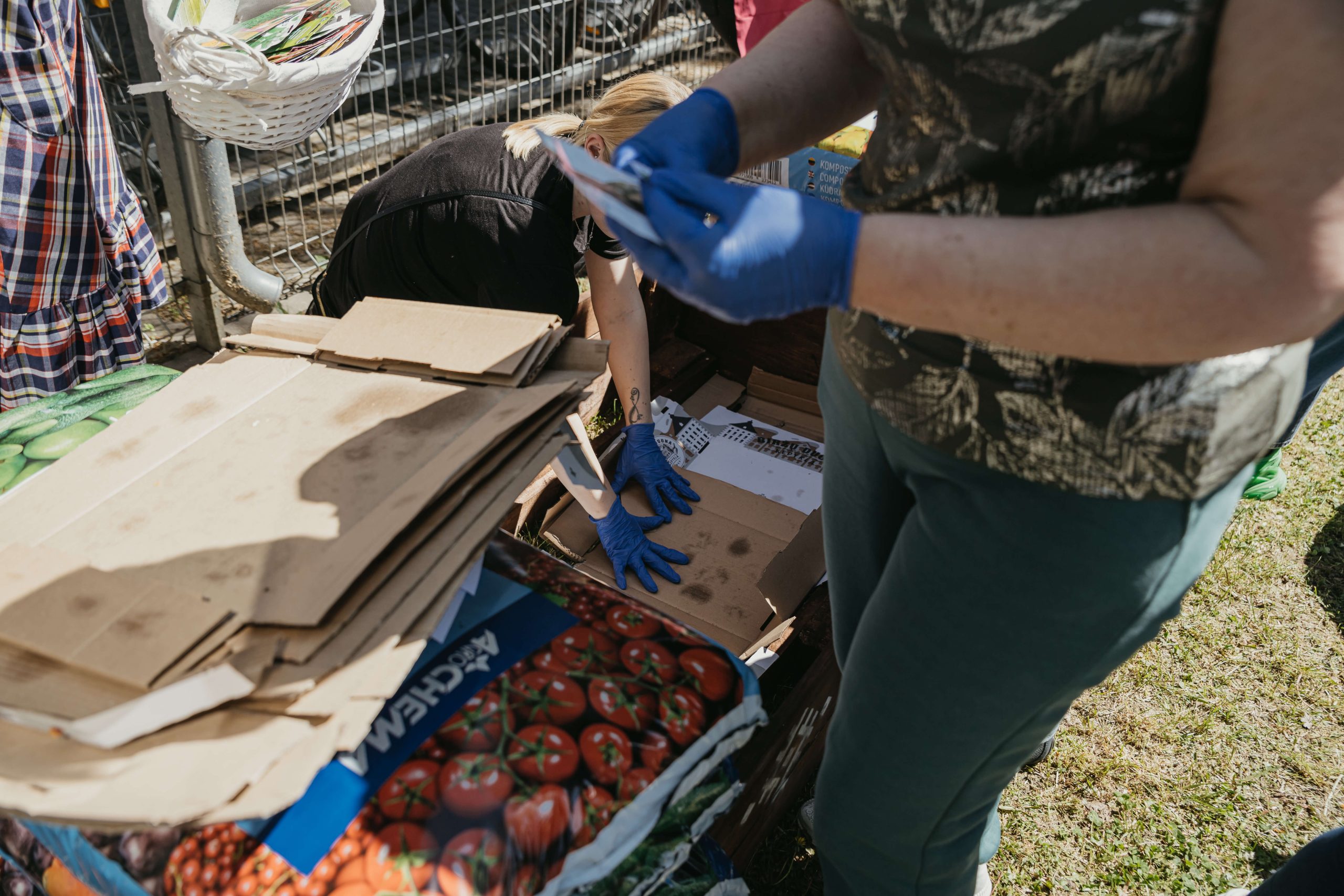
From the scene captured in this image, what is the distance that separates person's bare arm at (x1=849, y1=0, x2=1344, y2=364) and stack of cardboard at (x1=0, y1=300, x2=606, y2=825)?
53cm

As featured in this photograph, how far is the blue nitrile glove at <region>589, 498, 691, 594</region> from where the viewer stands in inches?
84.8

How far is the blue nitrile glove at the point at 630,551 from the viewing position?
84.8 inches

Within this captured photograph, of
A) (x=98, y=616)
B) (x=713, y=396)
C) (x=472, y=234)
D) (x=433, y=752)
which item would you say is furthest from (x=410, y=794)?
(x=713, y=396)

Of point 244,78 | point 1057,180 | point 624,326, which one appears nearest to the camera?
point 1057,180

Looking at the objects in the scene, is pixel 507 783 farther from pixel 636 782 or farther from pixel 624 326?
pixel 624 326

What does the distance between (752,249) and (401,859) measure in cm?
74

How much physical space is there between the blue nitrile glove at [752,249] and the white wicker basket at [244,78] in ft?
4.21

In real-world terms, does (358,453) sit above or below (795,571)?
above

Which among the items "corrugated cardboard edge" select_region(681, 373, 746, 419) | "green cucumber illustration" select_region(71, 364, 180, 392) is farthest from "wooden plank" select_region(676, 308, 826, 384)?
"green cucumber illustration" select_region(71, 364, 180, 392)

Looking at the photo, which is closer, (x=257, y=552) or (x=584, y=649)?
(x=257, y=552)

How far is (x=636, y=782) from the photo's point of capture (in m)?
1.05

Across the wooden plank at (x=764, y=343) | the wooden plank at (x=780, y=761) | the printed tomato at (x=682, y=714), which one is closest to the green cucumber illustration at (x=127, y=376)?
the printed tomato at (x=682, y=714)

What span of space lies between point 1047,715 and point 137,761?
92 cm

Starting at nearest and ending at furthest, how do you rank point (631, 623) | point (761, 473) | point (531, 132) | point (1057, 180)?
point (1057, 180) → point (631, 623) → point (531, 132) → point (761, 473)
